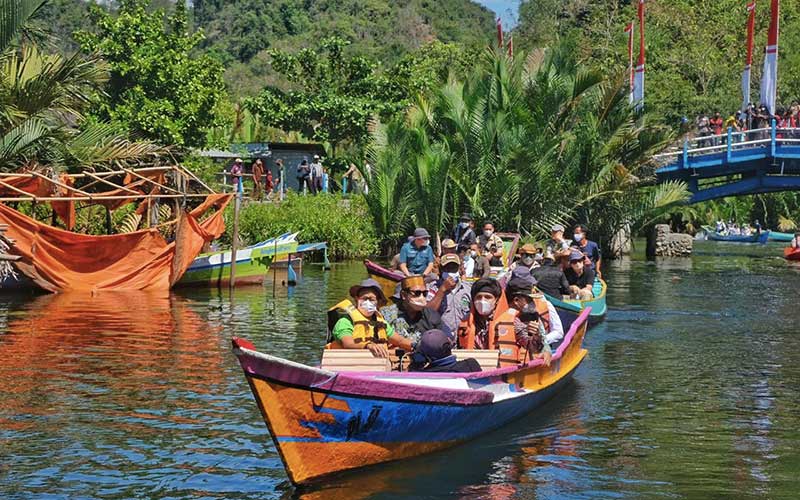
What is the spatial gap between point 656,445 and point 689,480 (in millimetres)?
1566

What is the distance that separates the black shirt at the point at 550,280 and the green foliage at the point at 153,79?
21.8m

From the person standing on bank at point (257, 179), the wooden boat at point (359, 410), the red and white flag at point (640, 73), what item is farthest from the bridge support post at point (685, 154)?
the wooden boat at point (359, 410)

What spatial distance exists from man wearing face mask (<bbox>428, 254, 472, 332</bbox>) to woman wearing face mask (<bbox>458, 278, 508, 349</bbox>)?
0.17 meters

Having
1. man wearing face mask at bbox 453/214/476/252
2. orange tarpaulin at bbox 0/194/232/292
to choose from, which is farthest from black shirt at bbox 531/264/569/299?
orange tarpaulin at bbox 0/194/232/292

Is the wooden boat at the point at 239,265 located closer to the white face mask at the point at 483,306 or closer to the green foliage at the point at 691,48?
the white face mask at the point at 483,306

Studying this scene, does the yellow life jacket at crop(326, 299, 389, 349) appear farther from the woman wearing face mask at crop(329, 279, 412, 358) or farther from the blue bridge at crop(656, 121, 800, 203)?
the blue bridge at crop(656, 121, 800, 203)

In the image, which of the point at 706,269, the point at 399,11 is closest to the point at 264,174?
the point at 706,269

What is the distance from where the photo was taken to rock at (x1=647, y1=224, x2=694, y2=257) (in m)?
49.1

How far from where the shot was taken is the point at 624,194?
41156mm

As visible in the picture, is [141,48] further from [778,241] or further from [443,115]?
[778,241]

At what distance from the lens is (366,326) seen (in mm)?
13367

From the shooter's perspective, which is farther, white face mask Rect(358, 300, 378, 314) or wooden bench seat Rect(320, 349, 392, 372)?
white face mask Rect(358, 300, 378, 314)

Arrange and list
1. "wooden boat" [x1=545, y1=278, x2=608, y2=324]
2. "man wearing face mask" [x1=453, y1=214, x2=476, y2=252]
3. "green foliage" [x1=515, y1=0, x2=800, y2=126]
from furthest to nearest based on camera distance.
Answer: "green foliage" [x1=515, y1=0, x2=800, y2=126] < "man wearing face mask" [x1=453, y1=214, x2=476, y2=252] < "wooden boat" [x1=545, y1=278, x2=608, y2=324]

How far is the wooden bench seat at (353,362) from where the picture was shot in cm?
1271
